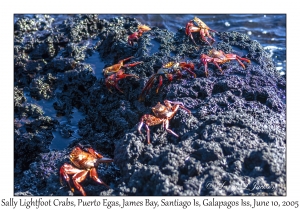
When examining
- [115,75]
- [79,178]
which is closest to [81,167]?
[79,178]

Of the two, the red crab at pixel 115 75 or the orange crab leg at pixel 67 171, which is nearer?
the orange crab leg at pixel 67 171

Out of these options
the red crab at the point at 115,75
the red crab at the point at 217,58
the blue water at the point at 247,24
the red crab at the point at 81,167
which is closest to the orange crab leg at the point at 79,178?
the red crab at the point at 81,167

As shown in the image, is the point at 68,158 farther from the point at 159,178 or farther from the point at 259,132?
the point at 259,132

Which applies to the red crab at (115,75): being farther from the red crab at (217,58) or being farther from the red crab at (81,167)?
the red crab at (81,167)

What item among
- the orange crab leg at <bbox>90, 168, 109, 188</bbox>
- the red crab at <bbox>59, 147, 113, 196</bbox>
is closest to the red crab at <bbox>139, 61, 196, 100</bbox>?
the red crab at <bbox>59, 147, 113, 196</bbox>

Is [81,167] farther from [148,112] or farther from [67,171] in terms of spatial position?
[148,112]
